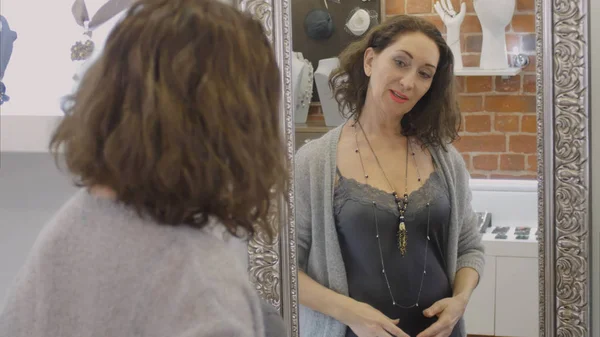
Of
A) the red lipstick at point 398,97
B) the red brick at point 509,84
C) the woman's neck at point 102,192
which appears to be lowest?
the woman's neck at point 102,192

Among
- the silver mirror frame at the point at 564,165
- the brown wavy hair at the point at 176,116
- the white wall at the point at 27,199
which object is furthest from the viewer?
the white wall at the point at 27,199

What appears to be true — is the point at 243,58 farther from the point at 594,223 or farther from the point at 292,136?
the point at 594,223

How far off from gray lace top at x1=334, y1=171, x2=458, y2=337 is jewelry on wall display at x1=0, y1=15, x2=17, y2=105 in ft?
2.14

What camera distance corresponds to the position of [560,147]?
1.30m

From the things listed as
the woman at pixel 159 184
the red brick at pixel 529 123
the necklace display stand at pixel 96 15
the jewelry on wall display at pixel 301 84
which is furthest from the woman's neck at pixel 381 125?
the woman at pixel 159 184

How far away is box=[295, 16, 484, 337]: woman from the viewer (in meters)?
1.35

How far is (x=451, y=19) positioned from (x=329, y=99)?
10.3 inches

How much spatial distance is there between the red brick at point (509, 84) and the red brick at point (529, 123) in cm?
5

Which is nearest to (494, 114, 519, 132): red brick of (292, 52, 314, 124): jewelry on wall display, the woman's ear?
the woman's ear

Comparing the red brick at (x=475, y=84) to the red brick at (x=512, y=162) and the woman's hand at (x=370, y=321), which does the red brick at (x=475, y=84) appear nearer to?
the red brick at (x=512, y=162)

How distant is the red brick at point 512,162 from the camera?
135 cm

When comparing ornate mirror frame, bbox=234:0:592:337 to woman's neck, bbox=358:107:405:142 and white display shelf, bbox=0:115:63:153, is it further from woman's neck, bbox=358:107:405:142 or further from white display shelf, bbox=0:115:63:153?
white display shelf, bbox=0:115:63:153

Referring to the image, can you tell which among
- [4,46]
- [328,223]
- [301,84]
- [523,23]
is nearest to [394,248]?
[328,223]

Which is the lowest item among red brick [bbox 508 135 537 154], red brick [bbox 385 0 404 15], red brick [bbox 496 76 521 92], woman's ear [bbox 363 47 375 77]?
red brick [bbox 508 135 537 154]
